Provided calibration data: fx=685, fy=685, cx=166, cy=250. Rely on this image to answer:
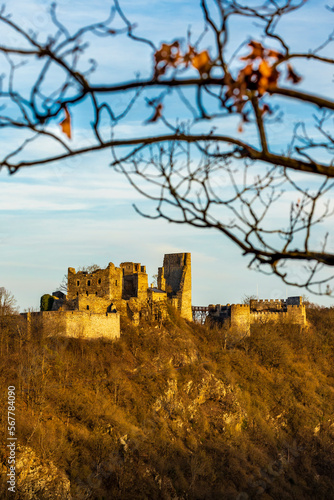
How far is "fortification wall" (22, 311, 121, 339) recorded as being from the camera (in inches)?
1563

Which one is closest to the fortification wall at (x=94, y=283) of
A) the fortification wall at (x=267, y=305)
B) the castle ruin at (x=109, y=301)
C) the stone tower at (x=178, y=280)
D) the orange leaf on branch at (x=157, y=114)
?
the castle ruin at (x=109, y=301)

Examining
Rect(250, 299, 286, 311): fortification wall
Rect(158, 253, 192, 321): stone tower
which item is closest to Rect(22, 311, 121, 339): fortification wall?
Rect(158, 253, 192, 321): stone tower

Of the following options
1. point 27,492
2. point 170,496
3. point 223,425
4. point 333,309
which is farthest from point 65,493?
point 333,309

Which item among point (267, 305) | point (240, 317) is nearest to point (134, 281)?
point (240, 317)

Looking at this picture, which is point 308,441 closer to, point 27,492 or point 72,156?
point 27,492

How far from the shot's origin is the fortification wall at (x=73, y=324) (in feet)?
130

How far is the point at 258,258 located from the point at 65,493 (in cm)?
2799

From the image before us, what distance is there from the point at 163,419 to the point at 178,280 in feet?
46.3

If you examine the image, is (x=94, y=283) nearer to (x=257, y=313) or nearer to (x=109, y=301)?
(x=109, y=301)

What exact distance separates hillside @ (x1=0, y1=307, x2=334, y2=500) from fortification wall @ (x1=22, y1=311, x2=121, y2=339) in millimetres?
687

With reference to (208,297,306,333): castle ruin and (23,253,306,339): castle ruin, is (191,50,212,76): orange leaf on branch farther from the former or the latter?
(208,297,306,333): castle ruin

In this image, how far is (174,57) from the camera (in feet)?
17.2

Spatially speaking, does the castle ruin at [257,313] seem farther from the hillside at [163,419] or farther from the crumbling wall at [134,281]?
the crumbling wall at [134,281]

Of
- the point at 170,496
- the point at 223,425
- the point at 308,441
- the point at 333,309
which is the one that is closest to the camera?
the point at 170,496
